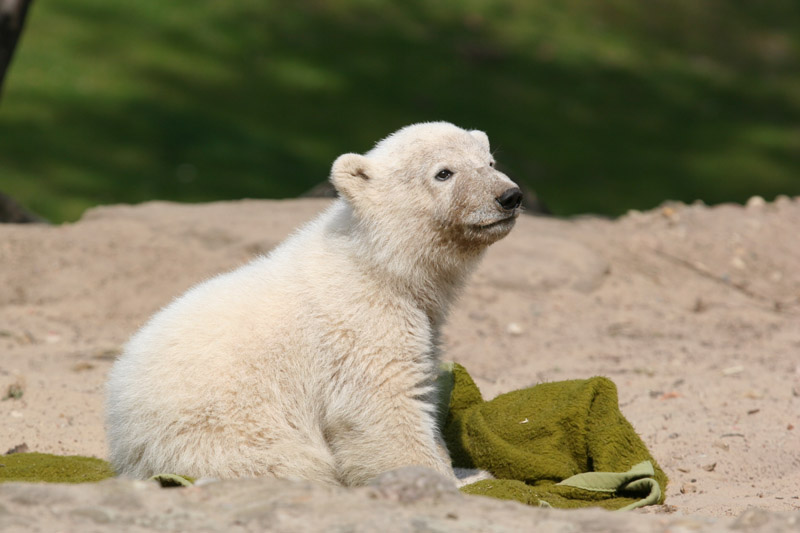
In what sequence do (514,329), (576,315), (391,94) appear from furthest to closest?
(391,94) → (576,315) → (514,329)

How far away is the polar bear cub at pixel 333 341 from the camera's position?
4.19 m

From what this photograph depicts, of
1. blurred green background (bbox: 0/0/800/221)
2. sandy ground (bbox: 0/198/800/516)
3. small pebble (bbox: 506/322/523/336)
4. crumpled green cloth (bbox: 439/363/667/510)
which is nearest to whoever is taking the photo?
crumpled green cloth (bbox: 439/363/667/510)

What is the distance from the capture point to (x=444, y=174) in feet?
15.4

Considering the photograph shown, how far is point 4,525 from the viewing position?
307cm

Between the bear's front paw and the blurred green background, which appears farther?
the blurred green background

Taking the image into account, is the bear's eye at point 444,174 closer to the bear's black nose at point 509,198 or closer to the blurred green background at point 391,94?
the bear's black nose at point 509,198

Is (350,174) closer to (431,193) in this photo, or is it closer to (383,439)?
(431,193)

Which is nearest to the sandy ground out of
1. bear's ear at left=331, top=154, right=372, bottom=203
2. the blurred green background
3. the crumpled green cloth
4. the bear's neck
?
the crumpled green cloth

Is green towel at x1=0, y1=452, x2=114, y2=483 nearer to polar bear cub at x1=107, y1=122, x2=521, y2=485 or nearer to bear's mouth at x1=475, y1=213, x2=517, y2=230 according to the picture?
polar bear cub at x1=107, y1=122, x2=521, y2=485

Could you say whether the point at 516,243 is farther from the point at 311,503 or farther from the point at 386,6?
the point at 386,6

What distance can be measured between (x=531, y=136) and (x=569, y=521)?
553 inches

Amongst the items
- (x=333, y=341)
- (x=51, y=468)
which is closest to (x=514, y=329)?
(x=333, y=341)

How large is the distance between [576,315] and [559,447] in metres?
3.44

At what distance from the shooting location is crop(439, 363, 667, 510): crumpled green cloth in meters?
4.63
